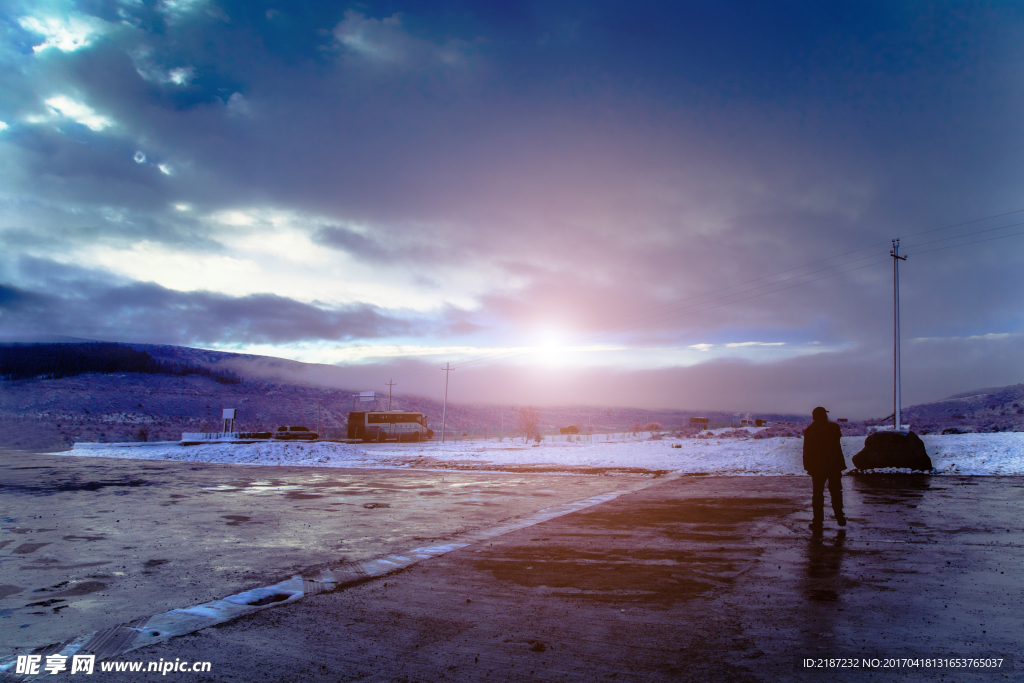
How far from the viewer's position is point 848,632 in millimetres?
4367

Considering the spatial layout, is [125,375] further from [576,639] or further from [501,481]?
[576,639]

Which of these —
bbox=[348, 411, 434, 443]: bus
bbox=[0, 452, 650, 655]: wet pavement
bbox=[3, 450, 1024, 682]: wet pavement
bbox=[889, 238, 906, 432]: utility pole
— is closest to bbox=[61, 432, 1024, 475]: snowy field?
bbox=[889, 238, 906, 432]: utility pole

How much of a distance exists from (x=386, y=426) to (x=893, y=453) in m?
55.3

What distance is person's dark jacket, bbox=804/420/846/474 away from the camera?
30.9ft

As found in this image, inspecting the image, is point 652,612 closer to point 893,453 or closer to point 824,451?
point 824,451

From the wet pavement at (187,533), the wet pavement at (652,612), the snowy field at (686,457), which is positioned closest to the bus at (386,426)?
the snowy field at (686,457)

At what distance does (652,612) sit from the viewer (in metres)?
4.93

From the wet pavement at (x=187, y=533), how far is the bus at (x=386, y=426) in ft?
157

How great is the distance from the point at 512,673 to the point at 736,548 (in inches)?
203

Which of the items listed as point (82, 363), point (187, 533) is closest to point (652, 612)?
point (187, 533)

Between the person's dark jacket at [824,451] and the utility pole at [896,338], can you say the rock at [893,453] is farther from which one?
the person's dark jacket at [824,451]

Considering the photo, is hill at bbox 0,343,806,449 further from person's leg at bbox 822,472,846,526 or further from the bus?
person's leg at bbox 822,472,846,526

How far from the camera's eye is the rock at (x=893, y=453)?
19062 millimetres

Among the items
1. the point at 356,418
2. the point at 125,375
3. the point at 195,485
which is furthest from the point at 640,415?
the point at 195,485
